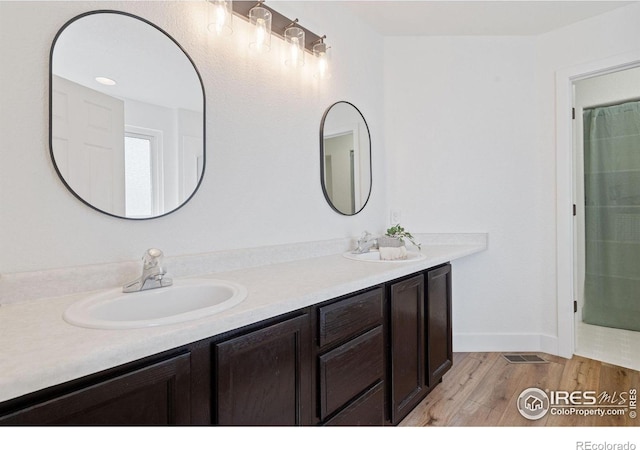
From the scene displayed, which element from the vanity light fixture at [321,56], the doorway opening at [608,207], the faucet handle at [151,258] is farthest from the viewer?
→ the doorway opening at [608,207]

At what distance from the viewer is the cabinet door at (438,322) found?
1.80m

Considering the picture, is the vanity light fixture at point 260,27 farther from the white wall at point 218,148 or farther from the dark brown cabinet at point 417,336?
the dark brown cabinet at point 417,336

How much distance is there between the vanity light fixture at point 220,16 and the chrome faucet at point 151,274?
1036mm

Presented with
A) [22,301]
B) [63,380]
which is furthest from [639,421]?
[22,301]

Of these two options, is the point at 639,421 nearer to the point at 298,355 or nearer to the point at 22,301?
the point at 298,355

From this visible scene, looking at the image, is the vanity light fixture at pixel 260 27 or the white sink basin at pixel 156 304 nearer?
the white sink basin at pixel 156 304

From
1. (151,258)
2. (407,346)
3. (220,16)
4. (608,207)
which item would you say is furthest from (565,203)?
(151,258)

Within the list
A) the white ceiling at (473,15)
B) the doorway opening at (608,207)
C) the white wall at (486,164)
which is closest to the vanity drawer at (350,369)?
the white wall at (486,164)

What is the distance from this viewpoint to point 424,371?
69.8 inches

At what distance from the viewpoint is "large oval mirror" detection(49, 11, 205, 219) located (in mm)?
1104

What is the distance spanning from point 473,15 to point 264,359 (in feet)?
8.45

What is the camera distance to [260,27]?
1606 mm

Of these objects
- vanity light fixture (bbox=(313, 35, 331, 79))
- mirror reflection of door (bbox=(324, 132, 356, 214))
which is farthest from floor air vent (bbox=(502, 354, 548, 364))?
vanity light fixture (bbox=(313, 35, 331, 79))
